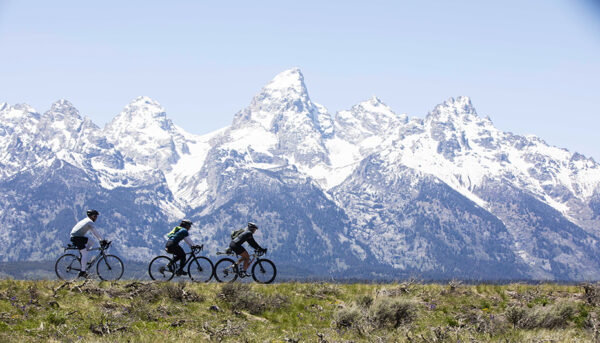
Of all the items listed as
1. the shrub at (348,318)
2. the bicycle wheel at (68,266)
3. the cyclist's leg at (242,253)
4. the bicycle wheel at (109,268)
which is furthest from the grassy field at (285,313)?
the bicycle wheel at (68,266)

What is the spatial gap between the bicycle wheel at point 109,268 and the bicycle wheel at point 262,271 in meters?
6.75

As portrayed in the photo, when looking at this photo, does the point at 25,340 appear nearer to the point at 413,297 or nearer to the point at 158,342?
the point at 158,342

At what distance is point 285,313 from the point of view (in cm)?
2345

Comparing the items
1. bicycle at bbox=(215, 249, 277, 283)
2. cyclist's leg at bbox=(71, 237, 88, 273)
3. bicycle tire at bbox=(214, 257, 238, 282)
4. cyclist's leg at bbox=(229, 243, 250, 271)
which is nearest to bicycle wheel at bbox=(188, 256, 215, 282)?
bicycle tire at bbox=(214, 257, 238, 282)

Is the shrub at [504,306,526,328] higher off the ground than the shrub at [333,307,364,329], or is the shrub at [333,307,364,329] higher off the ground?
the shrub at [504,306,526,328]

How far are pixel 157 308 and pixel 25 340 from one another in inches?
217

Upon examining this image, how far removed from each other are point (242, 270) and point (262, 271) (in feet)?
3.69

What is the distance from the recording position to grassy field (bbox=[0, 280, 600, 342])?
18.6 meters

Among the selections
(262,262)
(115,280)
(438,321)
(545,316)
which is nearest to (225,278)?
(262,262)

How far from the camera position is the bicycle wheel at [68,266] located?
26.0 m

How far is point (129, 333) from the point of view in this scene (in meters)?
18.6

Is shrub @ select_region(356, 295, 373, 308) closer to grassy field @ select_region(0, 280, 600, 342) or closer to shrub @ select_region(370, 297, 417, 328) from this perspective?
grassy field @ select_region(0, 280, 600, 342)

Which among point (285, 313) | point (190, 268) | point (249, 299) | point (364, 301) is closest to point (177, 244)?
point (190, 268)

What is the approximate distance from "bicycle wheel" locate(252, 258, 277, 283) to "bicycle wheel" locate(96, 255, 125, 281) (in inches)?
266
